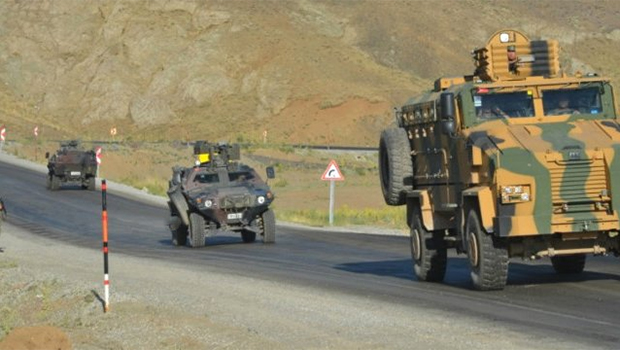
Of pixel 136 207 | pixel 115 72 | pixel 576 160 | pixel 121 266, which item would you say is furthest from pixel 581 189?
pixel 115 72

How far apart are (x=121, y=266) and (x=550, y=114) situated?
30.4ft

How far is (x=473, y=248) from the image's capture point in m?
16.4

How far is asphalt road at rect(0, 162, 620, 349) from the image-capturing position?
1401 centimetres

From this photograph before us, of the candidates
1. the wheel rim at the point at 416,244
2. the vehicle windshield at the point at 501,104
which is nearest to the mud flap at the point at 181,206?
Result: the wheel rim at the point at 416,244

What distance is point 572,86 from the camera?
55.9ft

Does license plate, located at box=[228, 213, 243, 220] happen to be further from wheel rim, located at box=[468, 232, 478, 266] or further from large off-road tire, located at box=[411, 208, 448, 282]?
wheel rim, located at box=[468, 232, 478, 266]

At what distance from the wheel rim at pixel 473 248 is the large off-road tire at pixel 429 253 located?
1.91 metres

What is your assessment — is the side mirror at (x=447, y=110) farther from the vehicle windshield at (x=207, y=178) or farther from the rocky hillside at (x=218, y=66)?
the rocky hillside at (x=218, y=66)

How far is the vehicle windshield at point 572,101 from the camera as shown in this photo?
1691cm

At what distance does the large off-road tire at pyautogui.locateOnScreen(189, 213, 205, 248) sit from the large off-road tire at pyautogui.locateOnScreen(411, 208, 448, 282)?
1043 centimetres

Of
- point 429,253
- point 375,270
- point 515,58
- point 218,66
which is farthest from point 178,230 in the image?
point 218,66

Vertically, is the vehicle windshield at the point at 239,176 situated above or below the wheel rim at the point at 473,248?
above

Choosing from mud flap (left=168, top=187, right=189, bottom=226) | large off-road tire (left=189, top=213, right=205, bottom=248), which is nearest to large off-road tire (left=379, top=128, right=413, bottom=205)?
large off-road tire (left=189, top=213, right=205, bottom=248)

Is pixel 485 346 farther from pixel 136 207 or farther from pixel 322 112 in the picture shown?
pixel 322 112
